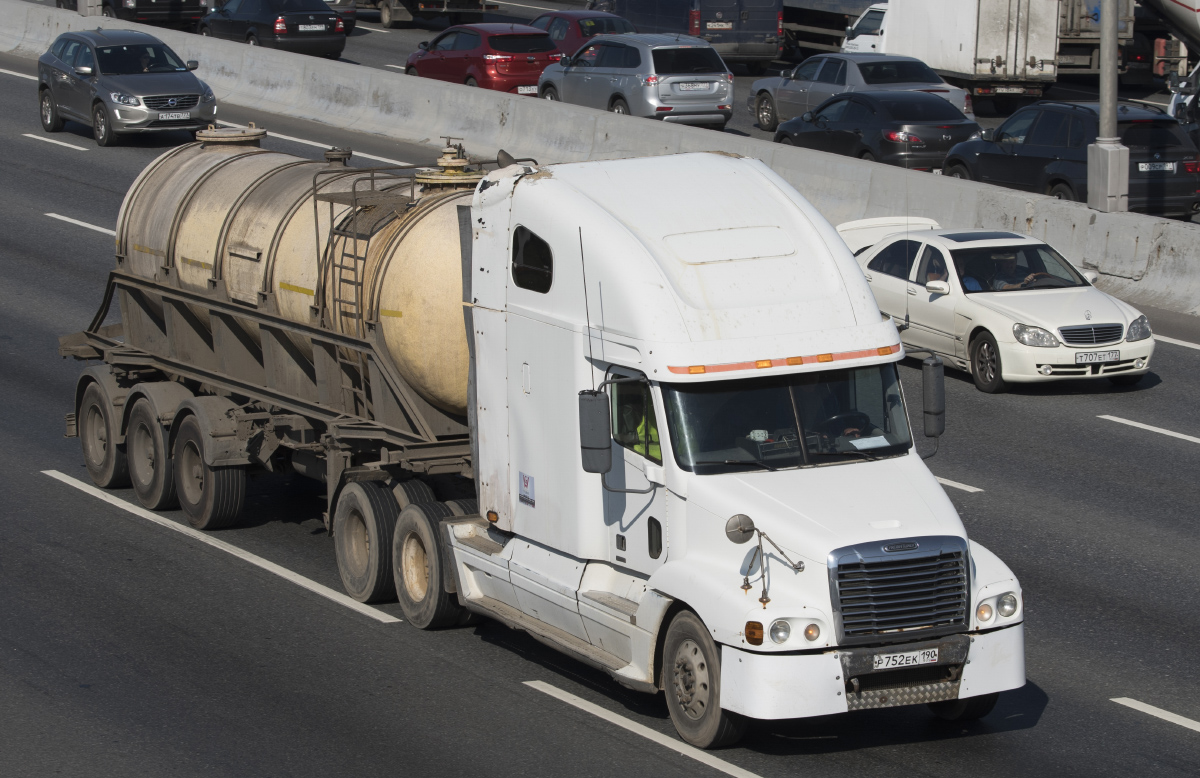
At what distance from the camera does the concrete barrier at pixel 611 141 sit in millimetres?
20984

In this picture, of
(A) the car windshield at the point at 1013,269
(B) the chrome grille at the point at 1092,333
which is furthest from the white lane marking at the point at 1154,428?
(A) the car windshield at the point at 1013,269

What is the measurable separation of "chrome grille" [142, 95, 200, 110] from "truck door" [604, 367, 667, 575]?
22.2 metres

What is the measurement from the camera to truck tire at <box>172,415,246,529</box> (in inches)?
525

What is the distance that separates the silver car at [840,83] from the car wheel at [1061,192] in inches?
245

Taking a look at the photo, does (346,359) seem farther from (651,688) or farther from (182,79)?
(182,79)

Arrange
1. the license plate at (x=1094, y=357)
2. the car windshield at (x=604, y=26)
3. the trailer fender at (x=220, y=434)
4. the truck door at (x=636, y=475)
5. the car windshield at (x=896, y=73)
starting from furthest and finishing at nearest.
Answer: the car windshield at (x=604, y=26), the car windshield at (x=896, y=73), the license plate at (x=1094, y=357), the trailer fender at (x=220, y=434), the truck door at (x=636, y=475)

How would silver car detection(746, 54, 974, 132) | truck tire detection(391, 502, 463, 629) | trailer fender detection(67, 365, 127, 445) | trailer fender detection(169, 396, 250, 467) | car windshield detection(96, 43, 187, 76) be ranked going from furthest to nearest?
silver car detection(746, 54, 974, 132) → car windshield detection(96, 43, 187, 76) → trailer fender detection(67, 365, 127, 445) → trailer fender detection(169, 396, 250, 467) → truck tire detection(391, 502, 463, 629)

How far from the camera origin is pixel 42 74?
102ft

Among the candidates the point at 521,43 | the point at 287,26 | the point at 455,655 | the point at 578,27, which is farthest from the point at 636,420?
the point at 287,26

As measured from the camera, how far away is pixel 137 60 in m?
30.6

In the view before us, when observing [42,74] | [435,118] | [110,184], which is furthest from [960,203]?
[42,74]

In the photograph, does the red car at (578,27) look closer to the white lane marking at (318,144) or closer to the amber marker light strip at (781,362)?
the white lane marking at (318,144)

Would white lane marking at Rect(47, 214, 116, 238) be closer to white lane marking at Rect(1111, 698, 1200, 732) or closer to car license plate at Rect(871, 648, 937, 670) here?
white lane marking at Rect(1111, 698, 1200, 732)

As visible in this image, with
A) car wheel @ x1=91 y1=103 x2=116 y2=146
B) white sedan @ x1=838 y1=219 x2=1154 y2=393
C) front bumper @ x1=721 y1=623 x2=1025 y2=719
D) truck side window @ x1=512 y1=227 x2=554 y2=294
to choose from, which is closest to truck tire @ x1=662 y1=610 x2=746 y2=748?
front bumper @ x1=721 y1=623 x2=1025 y2=719
